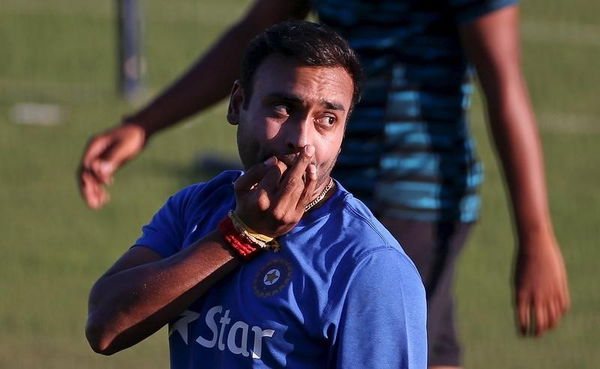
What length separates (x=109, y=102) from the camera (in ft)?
44.4

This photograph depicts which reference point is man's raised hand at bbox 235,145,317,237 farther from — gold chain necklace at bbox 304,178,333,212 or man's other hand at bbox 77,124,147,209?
man's other hand at bbox 77,124,147,209

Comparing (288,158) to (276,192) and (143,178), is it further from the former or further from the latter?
(143,178)

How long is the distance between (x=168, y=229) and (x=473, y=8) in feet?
4.49

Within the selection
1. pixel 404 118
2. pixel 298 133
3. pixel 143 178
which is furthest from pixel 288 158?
pixel 143 178

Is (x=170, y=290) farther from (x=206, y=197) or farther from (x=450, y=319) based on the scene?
(x=450, y=319)

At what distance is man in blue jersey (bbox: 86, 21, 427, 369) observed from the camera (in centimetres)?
284

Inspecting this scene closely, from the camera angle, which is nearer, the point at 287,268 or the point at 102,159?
the point at 287,268

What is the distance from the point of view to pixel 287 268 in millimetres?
2947

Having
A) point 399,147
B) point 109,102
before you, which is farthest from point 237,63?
point 109,102

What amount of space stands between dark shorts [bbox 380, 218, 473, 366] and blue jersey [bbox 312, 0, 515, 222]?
0.04 m

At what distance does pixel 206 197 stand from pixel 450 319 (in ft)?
4.62

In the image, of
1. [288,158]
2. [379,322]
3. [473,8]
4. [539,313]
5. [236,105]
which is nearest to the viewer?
[379,322]

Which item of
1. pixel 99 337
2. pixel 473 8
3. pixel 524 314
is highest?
pixel 473 8

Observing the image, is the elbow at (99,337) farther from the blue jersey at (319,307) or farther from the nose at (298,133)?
the nose at (298,133)
